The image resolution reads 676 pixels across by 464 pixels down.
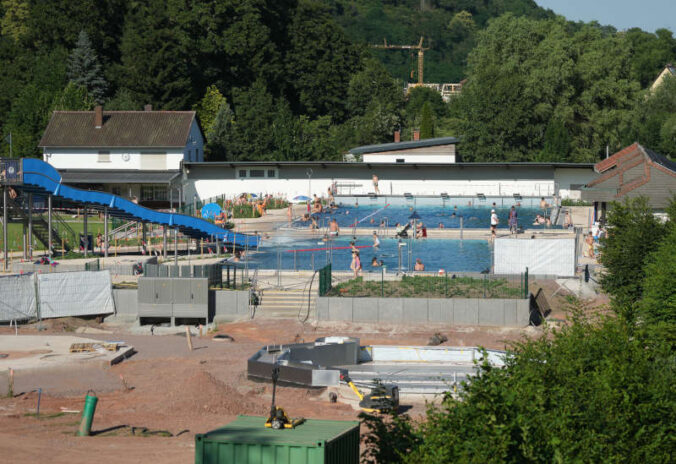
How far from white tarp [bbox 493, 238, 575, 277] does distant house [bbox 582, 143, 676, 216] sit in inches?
314

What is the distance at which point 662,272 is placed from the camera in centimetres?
2852

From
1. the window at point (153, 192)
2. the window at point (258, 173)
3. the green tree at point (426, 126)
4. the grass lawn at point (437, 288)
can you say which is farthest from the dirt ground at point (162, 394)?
the green tree at point (426, 126)

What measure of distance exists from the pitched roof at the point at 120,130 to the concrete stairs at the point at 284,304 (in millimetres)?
39150

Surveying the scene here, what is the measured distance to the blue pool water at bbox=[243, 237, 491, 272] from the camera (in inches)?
1832

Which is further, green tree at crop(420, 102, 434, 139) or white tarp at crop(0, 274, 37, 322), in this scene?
green tree at crop(420, 102, 434, 139)

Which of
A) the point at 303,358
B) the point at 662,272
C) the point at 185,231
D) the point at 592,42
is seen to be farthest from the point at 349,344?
the point at 592,42

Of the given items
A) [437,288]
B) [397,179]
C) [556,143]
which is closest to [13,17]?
[397,179]

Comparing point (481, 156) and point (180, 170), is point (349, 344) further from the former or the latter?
point (481, 156)

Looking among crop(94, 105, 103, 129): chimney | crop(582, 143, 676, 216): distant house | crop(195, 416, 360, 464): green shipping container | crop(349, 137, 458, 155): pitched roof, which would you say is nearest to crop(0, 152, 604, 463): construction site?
crop(195, 416, 360, 464): green shipping container

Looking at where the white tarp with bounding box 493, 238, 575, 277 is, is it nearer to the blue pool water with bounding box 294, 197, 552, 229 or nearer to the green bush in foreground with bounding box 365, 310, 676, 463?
the blue pool water with bounding box 294, 197, 552, 229

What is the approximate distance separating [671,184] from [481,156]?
131 feet

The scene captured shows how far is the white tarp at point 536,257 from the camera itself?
4091cm

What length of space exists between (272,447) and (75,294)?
23224 mm

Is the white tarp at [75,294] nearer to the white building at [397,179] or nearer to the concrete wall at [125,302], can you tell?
the concrete wall at [125,302]
